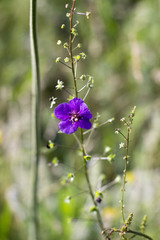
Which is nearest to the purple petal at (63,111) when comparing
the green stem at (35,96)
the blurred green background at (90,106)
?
the green stem at (35,96)

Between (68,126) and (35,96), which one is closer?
(68,126)

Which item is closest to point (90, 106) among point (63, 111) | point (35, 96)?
point (35, 96)

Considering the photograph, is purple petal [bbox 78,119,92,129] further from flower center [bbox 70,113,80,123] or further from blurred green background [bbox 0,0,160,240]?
blurred green background [bbox 0,0,160,240]

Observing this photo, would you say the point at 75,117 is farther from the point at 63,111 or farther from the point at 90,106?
the point at 90,106

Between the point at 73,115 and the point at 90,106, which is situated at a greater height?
the point at 90,106

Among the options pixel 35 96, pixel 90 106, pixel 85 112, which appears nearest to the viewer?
pixel 85 112

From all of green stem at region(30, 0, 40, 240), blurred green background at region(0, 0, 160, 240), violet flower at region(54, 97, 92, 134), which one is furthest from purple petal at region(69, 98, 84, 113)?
blurred green background at region(0, 0, 160, 240)

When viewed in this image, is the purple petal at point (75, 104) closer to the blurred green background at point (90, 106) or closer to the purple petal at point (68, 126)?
the purple petal at point (68, 126)
